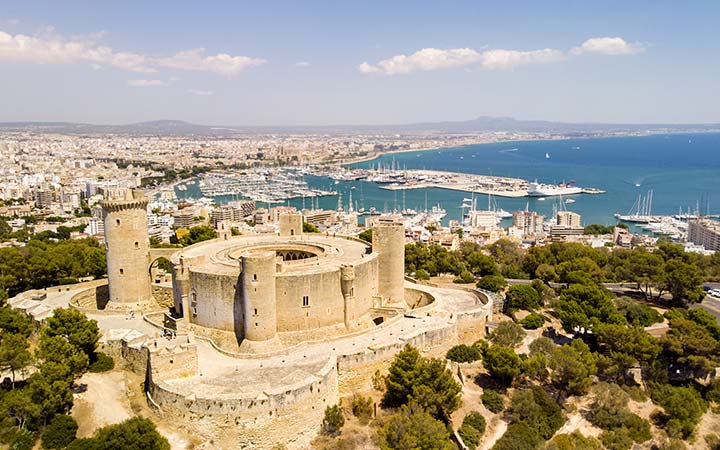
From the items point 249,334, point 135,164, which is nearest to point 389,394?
point 249,334

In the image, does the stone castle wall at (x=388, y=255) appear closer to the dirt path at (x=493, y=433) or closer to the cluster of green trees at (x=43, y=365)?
the dirt path at (x=493, y=433)

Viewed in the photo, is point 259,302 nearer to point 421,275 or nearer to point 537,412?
point 537,412

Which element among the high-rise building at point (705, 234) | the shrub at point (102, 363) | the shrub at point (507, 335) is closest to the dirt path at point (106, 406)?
the shrub at point (102, 363)

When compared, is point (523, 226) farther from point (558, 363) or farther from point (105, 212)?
point (105, 212)

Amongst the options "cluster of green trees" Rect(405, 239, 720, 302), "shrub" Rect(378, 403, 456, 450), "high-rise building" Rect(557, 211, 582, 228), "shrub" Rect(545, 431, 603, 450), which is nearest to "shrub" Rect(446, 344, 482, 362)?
"shrub" Rect(545, 431, 603, 450)

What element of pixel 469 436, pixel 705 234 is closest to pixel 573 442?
pixel 469 436

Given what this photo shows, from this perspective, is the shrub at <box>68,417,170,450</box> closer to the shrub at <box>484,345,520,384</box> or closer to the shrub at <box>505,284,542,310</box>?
the shrub at <box>484,345,520,384</box>
